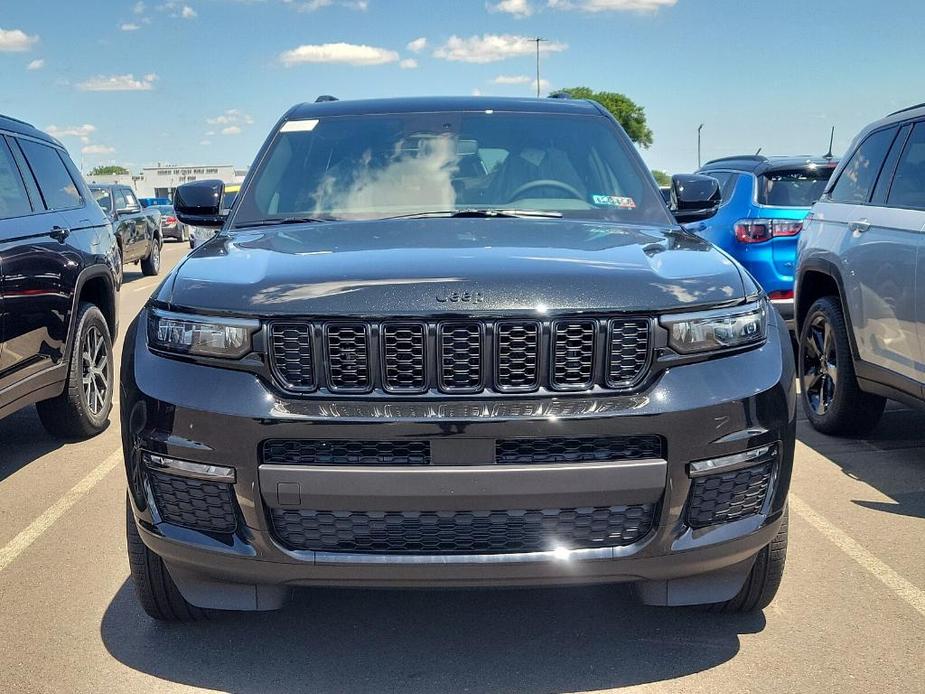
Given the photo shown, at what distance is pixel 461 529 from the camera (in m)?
2.88

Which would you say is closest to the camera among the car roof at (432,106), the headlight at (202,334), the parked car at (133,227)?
the headlight at (202,334)

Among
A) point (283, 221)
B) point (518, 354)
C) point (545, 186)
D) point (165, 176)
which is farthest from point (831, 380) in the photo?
point (165, 176)

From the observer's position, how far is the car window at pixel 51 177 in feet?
20.2

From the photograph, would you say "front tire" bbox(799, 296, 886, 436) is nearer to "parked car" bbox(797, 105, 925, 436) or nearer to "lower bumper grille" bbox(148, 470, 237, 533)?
"parked car" bbox(797, 105, 925, 436)

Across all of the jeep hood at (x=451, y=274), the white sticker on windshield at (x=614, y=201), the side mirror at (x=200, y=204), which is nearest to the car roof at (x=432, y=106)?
the side mirror at (x=200, y=204)

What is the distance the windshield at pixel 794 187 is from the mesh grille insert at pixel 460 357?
7041 millimetres

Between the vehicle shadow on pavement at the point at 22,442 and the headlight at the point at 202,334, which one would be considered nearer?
the headlight at the point at 202,334

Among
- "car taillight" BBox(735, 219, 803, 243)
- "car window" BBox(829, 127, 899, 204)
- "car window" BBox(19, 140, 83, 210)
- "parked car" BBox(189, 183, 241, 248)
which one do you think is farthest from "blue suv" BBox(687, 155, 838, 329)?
"car window" BBox(19, 140, 83, 210)

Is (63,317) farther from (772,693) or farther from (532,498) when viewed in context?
(772,693)

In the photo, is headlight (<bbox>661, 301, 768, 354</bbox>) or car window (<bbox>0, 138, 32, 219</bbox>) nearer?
headlight (<bbox>661, 301, 768, 354</bbox>)

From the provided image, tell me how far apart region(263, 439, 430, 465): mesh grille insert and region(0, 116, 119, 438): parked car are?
2884 millimetres

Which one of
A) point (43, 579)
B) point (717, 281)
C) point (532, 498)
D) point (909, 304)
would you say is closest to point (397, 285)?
point (532, 498)

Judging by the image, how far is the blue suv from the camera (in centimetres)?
912

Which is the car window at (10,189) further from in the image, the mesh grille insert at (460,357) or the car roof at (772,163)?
the car roof at (772,163)
